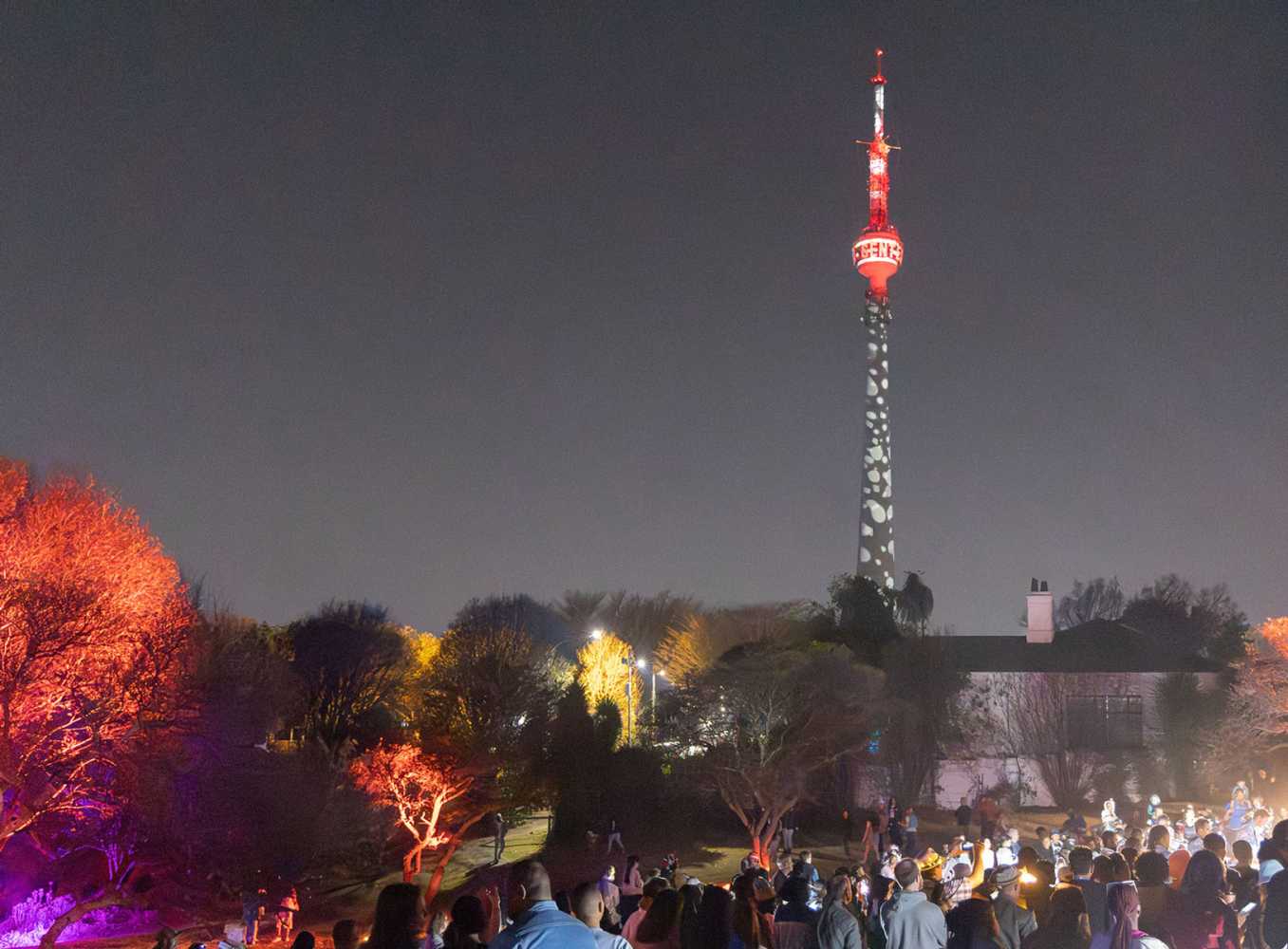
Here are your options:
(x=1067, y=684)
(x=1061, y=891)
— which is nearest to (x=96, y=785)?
(x=1061, y=891)

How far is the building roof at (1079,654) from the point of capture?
55.0 meters

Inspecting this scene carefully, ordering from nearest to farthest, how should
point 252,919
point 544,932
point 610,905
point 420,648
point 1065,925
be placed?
1. point 544,932
2. point 1065,925
3. point 610,905
4. point 252,919
5. point 420,648

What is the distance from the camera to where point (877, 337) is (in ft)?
329

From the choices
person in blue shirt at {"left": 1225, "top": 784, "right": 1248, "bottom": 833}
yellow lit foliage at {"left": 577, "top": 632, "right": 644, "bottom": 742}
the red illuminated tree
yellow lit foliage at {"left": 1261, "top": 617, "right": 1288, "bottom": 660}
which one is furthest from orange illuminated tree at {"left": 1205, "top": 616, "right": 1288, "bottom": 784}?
the red illuminated tree

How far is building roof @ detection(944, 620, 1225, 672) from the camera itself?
5500 cm

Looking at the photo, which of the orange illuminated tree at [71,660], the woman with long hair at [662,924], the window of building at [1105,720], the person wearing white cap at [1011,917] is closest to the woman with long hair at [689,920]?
the woman with long hair at [662,924]

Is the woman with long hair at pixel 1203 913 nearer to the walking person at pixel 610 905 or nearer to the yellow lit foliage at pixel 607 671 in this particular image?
the walking person at pixel 610 905

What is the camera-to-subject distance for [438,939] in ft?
29.9

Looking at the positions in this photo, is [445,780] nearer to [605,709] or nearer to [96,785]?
[605,709]

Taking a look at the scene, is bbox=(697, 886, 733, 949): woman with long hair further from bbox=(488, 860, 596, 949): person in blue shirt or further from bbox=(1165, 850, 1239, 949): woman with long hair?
bbox=(1165, 850, 1239, 949): woman with long hair

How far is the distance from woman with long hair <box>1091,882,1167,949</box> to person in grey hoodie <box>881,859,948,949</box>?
1223 millimetres

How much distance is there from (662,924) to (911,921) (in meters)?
2.09

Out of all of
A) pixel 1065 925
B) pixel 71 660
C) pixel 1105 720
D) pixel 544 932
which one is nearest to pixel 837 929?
pixel 1065 925

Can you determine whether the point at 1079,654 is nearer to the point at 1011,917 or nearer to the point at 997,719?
the point at 997,719
